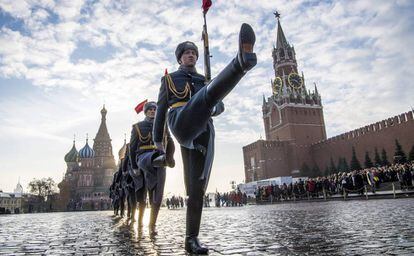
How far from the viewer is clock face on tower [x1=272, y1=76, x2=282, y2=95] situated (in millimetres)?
75537

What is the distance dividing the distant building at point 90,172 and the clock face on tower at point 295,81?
51556mm

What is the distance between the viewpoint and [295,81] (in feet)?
250

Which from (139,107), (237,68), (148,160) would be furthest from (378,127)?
(237,68)

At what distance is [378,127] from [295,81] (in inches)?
1047

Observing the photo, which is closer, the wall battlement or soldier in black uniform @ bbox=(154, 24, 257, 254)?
soldier in black uniform @ bbox=(154, 24, 257, 254)

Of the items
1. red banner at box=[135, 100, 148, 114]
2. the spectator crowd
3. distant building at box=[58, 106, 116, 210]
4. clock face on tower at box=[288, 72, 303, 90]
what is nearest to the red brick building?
clock face on tower at box=[288, 72, 303, 90]

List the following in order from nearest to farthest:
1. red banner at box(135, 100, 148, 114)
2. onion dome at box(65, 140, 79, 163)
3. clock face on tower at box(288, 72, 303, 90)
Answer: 1. red banner at box(135, 100, 148, 114)
2. clock face on tower at box(288, 72, 303, 90)
3. onion dome at box(65, 140, 79, 163)

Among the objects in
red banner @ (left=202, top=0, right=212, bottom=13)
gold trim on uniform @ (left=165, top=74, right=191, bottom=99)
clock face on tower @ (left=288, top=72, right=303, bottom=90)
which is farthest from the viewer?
clock face on tower @ (left=288, top=72, right=303, bottom=90)

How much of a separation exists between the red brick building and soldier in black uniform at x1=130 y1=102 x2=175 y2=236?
53.3 m

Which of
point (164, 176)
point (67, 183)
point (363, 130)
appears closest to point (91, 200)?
point (67, 183)

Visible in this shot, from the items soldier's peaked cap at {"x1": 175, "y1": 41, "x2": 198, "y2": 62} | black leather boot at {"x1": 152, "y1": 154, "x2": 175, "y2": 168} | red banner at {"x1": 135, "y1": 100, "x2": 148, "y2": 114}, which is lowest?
black leather boot at {"x1": 152, "y1": 154, "x2": 175, "y2": 168}

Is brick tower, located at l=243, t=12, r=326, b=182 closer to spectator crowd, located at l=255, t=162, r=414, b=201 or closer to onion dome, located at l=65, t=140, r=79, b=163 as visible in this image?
spectator crowd, located at l=255, t=162, r=414, b=201

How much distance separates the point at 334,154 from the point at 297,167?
26.8 ft

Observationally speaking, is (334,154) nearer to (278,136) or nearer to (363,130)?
(363,130)
